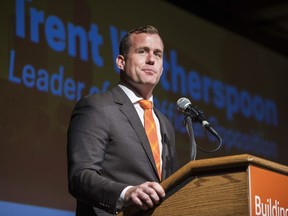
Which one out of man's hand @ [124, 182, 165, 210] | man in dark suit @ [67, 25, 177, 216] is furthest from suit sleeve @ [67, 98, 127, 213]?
man's hand @ [124, 182, 165, 210]

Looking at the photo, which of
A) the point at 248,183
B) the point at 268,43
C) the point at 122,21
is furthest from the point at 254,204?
the point at 268,43

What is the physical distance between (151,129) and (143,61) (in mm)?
289

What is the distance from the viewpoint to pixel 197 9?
556 centimetres

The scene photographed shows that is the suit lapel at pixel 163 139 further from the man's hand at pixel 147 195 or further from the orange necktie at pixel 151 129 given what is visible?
the man's hand at pixel 147 195

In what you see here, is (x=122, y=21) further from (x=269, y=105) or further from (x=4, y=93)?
Answer: (x=269, y=105)

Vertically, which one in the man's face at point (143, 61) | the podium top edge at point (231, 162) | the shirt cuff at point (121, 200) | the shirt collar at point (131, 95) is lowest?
the shirt cuff at point (121, 200)

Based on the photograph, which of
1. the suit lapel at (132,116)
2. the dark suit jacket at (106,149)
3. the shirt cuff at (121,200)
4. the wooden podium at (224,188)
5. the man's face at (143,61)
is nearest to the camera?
the wooden podium at (224,188)

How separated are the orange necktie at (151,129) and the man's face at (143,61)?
8cm

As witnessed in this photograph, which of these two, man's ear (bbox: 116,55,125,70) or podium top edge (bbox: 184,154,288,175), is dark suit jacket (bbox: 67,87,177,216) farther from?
podium top edge (bbox: 184,154,288,175)

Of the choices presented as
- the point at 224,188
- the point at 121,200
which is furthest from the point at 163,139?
the point at 224,188

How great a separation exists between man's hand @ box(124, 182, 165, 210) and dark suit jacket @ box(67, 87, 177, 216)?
0.72 ft

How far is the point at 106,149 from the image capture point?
2.11 metres

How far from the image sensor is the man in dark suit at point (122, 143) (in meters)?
1.84

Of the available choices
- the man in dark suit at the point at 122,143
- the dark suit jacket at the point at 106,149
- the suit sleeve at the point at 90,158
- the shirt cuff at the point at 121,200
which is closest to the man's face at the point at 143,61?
the man in dark suit at the point at 122,143
